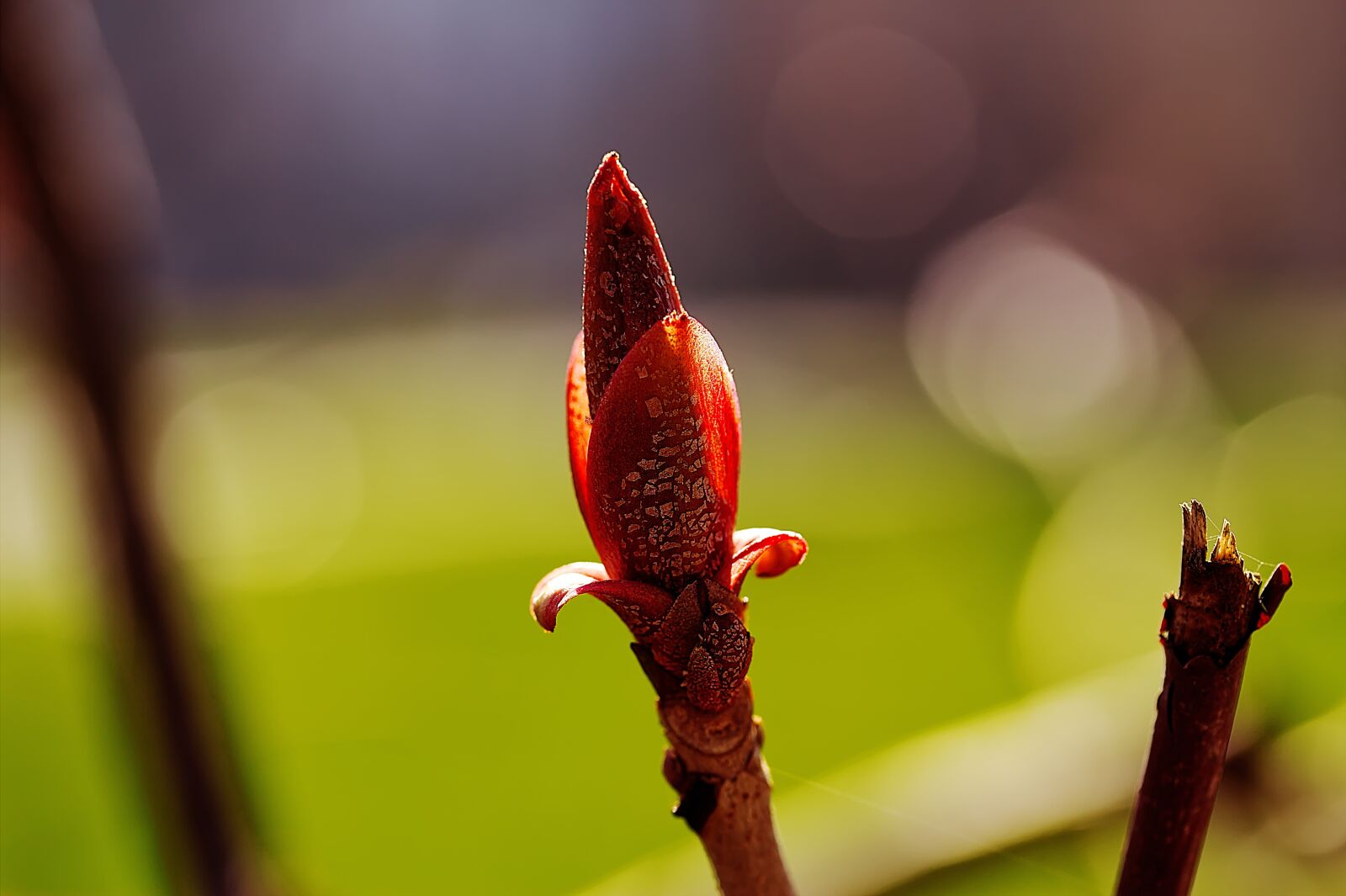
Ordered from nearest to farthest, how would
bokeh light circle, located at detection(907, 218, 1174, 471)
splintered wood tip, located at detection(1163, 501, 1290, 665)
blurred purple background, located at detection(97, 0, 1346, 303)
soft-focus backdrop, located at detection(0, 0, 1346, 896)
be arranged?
splintered wood tip, located at detection(1163, 501, 1290, 665), soft-focus backdrop, located at detection(0, 0, 1346, 896), bokeh light circle, located at detection(907, 218, 1174, 471), blurred purple background, located at detection(97, 0, 1346, 303)

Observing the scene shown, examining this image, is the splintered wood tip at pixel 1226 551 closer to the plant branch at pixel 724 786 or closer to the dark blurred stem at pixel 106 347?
the plant branch at pixel 724 786

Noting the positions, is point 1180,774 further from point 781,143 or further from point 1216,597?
point 781,143

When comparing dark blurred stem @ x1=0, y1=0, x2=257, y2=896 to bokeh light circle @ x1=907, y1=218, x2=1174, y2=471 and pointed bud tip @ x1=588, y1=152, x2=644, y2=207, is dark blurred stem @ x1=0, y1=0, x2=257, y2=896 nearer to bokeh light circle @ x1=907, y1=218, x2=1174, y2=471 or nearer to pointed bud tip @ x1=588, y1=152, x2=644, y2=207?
pointed bud tip @ x1=588, y1=152, x2=644, y2=207

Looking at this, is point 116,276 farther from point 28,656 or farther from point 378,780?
point 28,656

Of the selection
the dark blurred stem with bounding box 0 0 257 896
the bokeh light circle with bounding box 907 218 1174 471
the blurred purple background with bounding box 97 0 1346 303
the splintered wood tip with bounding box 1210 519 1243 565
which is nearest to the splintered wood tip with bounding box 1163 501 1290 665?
the splintered wood tip with bounding box 1210 519 1243 565

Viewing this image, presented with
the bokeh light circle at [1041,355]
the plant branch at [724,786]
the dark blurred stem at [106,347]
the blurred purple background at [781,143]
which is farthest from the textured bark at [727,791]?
the blurred purple background at [781,143]

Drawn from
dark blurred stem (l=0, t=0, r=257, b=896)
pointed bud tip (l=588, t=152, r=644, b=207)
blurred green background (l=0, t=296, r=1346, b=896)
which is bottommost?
pointed bud tip (l=588, t=152, r=644, b=207)
